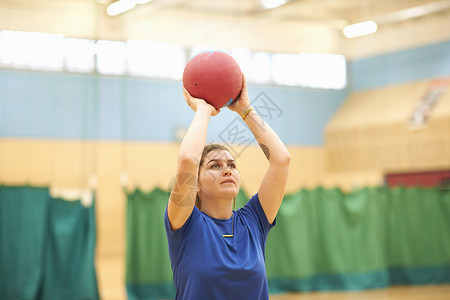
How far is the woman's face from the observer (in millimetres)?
1921

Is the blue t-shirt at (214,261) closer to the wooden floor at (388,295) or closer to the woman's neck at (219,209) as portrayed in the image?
the woman's neck at (219,209)

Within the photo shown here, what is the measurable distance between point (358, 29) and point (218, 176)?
981 centimetres

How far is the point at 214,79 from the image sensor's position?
2.05 meters

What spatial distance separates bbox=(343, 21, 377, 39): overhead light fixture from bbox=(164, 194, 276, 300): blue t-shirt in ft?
32.1

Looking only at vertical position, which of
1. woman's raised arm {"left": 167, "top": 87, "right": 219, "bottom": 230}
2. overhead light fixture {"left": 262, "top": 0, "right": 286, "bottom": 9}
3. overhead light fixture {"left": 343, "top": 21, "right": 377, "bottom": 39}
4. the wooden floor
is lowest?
the wooden floor

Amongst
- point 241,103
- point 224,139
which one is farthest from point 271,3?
point 241,103

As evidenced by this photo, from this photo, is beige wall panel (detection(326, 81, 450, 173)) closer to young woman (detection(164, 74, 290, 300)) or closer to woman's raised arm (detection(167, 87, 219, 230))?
young woman (detection(164, 74, 290, 300))

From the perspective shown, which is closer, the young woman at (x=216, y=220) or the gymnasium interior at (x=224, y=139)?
the young woman at (x=216, y=220)

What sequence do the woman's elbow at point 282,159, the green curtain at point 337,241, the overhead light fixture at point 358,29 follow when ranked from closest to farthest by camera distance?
the woman's elbow at point 282,159, the green curtain at point 337,241, the overhead light fixture at point 358,29

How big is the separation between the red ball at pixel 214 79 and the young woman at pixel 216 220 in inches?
2.1

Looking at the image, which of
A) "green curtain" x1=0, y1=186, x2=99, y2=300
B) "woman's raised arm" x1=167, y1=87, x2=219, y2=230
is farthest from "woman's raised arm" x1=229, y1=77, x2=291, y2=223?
"green curtain" x1=0, y1=186, x2=99, y2=300

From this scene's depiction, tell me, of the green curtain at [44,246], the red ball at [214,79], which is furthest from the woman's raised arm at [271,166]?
the green curtain at [44,246]

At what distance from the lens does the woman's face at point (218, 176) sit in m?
1.92

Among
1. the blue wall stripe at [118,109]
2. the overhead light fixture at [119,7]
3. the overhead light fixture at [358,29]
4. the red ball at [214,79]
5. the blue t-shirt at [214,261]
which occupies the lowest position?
the blue t-shirt at [214,261]
